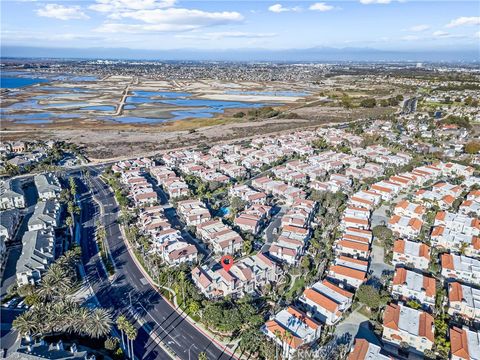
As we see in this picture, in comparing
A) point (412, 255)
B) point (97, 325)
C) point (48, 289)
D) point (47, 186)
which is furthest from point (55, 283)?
point (412, 255)

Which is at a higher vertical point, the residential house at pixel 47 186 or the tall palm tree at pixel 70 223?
the residential house at pixel 47 186

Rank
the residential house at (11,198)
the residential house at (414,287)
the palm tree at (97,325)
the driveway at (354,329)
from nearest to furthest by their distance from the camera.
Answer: the palm tree at (97,325), the driveway at (354,329), the residential house at (414,287), the residential house at (11,198)

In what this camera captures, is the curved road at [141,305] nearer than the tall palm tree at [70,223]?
Yes

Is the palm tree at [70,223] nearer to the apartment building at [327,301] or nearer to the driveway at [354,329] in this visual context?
the apartment building at [327,301]

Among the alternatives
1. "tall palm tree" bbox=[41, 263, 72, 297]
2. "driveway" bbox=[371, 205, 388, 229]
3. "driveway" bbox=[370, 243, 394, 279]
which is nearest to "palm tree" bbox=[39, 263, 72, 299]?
"tall palm tree" bbox=[41, 263, 72, 297]

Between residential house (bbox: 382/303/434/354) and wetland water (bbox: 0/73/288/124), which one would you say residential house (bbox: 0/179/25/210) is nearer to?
residential house (bbox: 382/303/434/354)

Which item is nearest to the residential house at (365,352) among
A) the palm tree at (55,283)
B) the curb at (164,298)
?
the curb at (164,298)

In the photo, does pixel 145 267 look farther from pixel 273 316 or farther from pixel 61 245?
pixel 273 316
